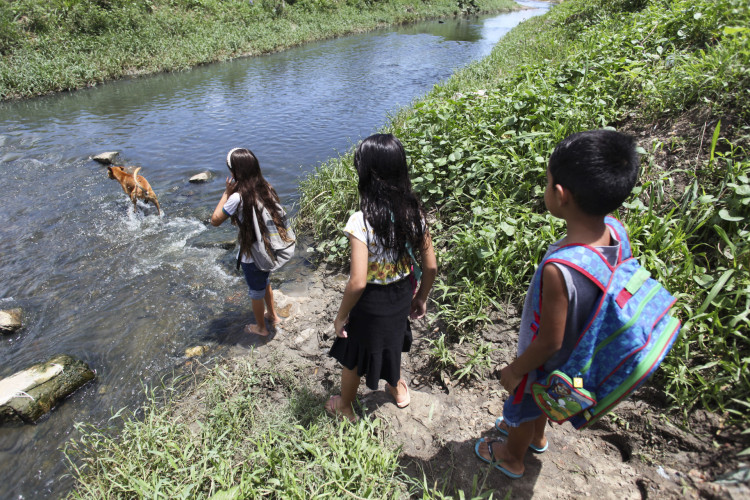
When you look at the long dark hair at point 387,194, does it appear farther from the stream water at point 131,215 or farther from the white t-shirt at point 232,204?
the stream water at point 131,215

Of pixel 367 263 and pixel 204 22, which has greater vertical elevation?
pixel 204 22

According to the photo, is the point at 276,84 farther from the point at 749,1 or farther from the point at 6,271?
the point at 749,1

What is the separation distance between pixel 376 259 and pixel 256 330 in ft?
7.61

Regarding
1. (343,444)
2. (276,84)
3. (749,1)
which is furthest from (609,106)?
(276,84)

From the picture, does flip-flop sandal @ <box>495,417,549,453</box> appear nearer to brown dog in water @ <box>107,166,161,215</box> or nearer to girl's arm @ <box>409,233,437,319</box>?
girl's arm @ <box>409,233,437,319</box>

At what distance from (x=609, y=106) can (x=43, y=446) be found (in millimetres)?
6443

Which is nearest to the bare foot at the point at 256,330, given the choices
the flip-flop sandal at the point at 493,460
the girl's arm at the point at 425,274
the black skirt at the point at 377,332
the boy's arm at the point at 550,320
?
the black skirt at the point at 377,332

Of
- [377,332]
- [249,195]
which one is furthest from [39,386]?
[377,332]

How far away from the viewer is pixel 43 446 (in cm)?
304

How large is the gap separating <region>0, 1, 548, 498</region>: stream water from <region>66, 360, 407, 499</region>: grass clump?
63 cm

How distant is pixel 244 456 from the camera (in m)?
2.45

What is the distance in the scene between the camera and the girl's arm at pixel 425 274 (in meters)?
2.34

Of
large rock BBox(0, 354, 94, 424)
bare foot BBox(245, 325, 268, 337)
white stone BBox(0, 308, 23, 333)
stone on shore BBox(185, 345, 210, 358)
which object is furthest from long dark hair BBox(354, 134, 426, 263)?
white stone BBox(0, 308, 23, 333)

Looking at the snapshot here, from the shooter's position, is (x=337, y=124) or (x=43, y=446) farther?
(x=337, y=124)
